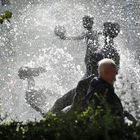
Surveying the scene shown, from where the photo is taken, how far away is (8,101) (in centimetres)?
2008

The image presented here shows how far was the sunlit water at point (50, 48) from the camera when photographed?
17922 millimetres

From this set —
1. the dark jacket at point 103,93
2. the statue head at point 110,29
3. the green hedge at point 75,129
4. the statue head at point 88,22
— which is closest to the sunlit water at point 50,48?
the statue head at point 88,22

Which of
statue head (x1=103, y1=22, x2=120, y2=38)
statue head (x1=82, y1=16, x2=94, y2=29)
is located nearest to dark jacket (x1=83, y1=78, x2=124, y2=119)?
statue head (x1=103, y1=22, x2=120, y2=38)

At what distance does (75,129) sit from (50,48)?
20.8 meters

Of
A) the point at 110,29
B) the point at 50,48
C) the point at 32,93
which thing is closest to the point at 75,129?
the point at 110,29

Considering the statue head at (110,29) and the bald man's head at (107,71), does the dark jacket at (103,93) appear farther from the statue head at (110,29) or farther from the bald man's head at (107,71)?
the statue head at (110,29)

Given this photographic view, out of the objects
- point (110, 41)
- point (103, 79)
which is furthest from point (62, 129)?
point (110, 41)

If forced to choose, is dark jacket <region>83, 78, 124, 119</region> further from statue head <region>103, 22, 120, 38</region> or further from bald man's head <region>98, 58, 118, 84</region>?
statue head <region>103, 22, 120, 38</region>

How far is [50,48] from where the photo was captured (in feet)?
85.9

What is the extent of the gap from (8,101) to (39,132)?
14.4 metres

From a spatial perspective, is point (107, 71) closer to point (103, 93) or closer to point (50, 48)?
point (103, 93)

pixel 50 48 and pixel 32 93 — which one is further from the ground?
pixel 32 93

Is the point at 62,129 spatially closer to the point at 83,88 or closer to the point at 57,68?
the point at 83,88

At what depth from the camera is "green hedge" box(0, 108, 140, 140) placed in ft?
17.7
